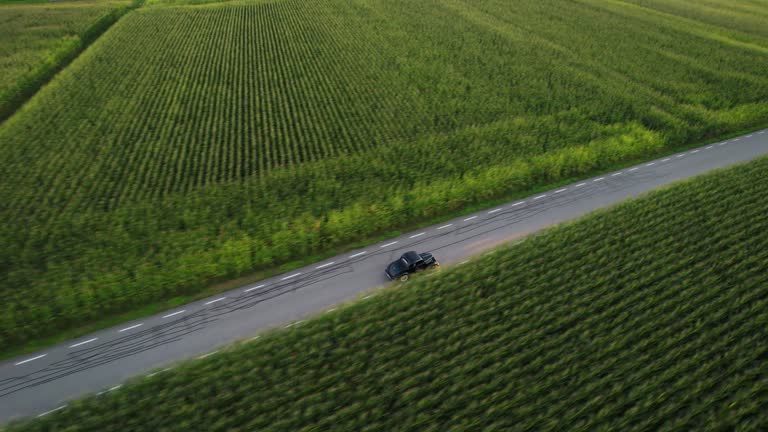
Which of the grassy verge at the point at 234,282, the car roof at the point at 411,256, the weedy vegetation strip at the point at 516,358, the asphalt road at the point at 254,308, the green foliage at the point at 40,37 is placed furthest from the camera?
the green foliage at the point at 40,37

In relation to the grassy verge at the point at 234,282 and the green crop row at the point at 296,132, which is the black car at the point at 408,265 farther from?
the green crop row at the point at 296,132

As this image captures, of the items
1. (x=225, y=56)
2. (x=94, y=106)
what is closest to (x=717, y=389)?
(x=94, y=106)

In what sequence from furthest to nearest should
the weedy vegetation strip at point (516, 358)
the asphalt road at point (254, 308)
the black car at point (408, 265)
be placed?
the black car at point (408, 265) < the asphalt road at point (254, 308) < the weedy vegetation strip at point (516, 358)

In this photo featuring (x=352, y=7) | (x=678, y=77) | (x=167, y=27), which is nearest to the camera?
(x=678, y=77)

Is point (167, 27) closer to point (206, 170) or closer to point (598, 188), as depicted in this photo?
point (206, 170)

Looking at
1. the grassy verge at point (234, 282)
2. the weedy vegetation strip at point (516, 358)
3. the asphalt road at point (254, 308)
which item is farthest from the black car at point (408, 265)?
the grassy verge at point (234, 282)

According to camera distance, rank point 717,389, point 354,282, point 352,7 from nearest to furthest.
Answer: point 717,389 < point 354,282 < point 352,7

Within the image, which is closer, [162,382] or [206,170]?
[162,382]
